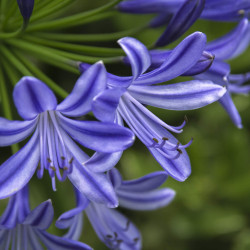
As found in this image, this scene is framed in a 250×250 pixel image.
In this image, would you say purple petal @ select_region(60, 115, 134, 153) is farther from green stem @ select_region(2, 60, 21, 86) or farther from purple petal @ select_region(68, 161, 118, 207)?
green stem @ select_region(2, 60, 21, 86)

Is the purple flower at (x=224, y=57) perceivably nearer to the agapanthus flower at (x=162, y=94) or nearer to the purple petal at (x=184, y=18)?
the purple petal at (x=184, y=18)

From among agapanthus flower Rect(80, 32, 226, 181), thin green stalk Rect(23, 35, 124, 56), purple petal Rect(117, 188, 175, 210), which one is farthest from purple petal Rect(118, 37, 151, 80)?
purple petal Rect(117, 188, 175, 210)

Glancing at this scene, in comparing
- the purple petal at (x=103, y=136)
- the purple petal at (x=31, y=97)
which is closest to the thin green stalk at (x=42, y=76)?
the purple petal at (x=103, y=136)

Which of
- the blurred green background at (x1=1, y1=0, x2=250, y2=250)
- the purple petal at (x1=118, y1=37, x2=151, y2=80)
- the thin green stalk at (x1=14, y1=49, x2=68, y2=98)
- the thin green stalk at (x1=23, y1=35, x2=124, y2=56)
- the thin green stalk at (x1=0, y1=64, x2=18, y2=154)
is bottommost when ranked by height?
the blurred green background at (x1=1, y1=0, x2=250, y2=250)

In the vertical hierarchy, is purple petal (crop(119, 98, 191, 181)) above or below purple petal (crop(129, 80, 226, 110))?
below

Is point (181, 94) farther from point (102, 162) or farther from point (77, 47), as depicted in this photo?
point (77, 47)

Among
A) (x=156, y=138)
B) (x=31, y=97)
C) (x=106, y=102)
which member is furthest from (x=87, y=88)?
(x=156, y=138)

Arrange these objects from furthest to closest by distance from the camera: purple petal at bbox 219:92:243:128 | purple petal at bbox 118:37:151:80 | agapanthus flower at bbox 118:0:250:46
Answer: purple petal at bbox 219:92:243:128, agapanthus flower at bbox 118:0:250:46, purple petal at bbox 118:37:151:80

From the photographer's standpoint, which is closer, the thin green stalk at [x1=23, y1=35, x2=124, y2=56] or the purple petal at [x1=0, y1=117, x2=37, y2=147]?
the purple petal at [x1=0, y1=117, x2=37, y2=147]

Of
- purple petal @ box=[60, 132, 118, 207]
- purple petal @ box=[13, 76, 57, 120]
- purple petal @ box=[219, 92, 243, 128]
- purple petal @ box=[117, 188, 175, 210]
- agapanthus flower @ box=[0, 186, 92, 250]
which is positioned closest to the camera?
purple petal @ box=[13, 76, 57, 120]
